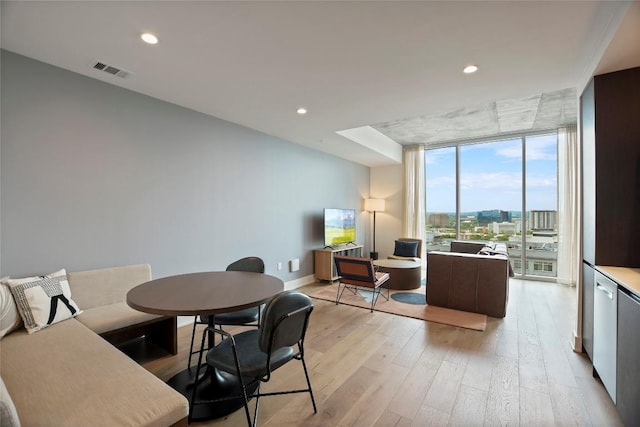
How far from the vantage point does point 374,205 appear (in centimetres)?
685

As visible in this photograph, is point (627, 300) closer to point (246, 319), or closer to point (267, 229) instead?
point (246, 319)

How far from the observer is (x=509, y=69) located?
2.50 m

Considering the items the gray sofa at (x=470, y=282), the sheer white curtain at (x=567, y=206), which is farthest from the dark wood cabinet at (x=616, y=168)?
the sheer white curtain at (x=567, y=206)

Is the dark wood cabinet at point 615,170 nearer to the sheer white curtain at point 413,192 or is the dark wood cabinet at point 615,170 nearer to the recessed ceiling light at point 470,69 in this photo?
the recessed ceiling light at point 470,69

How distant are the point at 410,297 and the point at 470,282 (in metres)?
0.97

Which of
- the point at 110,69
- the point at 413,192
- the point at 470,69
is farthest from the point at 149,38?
the point at 413,192

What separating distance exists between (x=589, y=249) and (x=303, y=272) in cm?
385

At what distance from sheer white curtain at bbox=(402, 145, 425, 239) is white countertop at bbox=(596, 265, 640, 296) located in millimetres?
4358

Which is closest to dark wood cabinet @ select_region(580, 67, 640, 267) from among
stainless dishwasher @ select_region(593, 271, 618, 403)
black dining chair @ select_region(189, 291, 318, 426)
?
stainless dishwasher @ select_region(593, 271, 618, 403)

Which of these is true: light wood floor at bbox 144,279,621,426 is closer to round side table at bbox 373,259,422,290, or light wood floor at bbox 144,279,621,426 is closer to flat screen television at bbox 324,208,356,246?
round side table at bbox 373,259,422,290

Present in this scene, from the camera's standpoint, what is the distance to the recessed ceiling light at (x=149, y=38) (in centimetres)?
200

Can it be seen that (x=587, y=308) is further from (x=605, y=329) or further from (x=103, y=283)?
(x=103, y=283)

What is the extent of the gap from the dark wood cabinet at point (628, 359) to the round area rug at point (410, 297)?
240 centimetres

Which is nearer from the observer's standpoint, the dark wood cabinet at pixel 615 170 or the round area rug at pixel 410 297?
the dark wood cabinet at pixel 615 170
